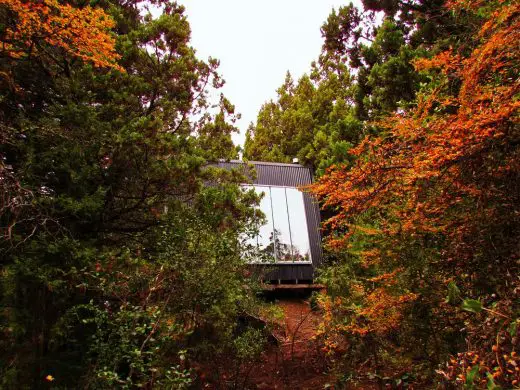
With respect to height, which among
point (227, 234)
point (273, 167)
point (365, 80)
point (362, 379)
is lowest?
point (362, 379)

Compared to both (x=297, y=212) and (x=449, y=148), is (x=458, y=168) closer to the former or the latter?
(x=449, y=148)

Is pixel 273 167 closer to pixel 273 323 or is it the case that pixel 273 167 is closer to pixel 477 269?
pixel 273 323

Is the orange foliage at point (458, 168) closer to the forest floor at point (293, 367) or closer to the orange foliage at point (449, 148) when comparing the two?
the orange foliage at point (449, 148)

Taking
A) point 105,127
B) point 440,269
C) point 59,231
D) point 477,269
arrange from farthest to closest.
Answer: point 105,127 → point 59,231 → point 440,269 → point 477,269

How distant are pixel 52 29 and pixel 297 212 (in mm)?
8663

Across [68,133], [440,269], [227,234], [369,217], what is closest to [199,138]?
[227,234]

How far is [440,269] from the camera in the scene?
3400 millimetres

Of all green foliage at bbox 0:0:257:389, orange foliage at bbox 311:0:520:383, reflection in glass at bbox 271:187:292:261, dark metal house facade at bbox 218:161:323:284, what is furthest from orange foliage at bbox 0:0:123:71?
reflection in glass at bbox 271:187:292:261

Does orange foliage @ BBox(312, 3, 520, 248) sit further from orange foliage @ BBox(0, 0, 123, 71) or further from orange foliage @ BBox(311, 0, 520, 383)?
orange foliage @ BBox(0, 0, 123, 71)

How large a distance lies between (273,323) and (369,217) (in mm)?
2501

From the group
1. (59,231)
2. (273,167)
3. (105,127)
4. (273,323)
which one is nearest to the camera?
(59,231)

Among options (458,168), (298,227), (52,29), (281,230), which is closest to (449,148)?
(458,168)

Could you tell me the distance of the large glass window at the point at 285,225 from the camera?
10820mm

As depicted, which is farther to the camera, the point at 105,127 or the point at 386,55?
the point at 386,55
